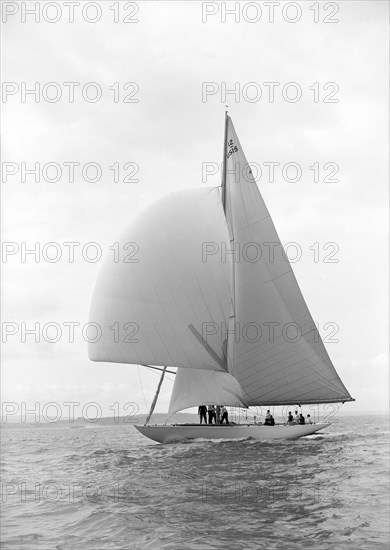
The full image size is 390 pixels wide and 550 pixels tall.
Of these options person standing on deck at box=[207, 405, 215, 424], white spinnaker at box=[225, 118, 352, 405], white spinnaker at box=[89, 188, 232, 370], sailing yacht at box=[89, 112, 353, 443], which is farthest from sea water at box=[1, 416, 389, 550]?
person standing on deck at box=[207, 405, 215, 424]

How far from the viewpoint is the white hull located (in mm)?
32125

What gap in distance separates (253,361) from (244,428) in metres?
3.40

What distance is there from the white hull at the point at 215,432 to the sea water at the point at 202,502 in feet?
16.7

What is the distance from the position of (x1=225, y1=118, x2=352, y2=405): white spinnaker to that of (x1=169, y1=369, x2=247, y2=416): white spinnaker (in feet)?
1.67

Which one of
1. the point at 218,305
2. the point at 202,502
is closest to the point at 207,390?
the point at 218,305

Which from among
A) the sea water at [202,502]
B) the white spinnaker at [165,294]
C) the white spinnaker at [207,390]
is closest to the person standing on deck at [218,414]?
the white spinnaker at [207,390]

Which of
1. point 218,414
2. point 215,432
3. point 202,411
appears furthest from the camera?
point 202,411

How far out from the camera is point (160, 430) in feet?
107

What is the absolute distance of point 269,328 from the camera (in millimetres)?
33594

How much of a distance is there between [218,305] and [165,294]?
10.1 ft

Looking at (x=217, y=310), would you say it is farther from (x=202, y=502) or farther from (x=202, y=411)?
(x=202, y=502)

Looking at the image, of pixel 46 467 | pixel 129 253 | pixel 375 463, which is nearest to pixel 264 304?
pixel 129 253

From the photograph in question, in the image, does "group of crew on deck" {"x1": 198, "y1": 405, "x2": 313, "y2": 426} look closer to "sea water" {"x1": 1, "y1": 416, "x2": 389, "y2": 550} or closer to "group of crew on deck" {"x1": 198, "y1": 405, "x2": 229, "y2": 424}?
"group of crew on deck" {"x1": 198, "y1": 405, "x2": 229, "y2": 424}

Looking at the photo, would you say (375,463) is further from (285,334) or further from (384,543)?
(384,543)
